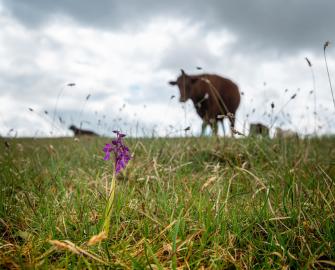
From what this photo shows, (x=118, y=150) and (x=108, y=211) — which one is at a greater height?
(x=118, y=150)

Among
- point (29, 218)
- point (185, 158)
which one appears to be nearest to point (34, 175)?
point (29, 218)

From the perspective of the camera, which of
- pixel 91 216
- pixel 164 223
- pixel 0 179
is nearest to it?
pixel 164 223

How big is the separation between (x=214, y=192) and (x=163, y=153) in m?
1.87

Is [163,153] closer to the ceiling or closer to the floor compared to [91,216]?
closer to the ceiling

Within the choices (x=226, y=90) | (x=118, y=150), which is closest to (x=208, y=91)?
(x=226, y=90)

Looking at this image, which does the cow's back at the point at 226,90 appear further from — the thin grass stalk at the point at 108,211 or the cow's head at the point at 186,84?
the thin grass stalk at the point at 108,211

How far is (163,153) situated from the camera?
498 cm

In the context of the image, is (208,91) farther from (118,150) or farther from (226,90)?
(118,150)

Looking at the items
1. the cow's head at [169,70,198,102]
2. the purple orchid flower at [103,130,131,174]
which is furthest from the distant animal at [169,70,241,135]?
the purple orchid flower at [103,130,131,174]

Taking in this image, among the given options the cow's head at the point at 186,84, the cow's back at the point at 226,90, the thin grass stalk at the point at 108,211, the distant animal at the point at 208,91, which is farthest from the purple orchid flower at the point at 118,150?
the cow's back at the point at 226,90

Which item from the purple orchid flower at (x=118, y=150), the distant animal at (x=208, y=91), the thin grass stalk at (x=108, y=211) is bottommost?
the thin grass stalk at (x=108, y=211)

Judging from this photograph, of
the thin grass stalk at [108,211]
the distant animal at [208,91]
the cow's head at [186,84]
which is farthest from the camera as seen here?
the cow's head at [186,84]

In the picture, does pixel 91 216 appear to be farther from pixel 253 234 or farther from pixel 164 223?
pixel 253 234

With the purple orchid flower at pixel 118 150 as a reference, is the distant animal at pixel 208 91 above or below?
above
